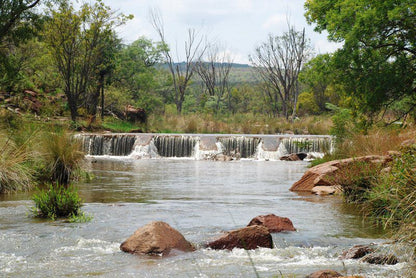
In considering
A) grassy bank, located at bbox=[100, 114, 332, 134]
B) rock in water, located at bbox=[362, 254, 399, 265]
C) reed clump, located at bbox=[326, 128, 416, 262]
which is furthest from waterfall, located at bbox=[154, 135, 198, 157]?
rock in water, located at bbox=[362, 254, 399, 265]

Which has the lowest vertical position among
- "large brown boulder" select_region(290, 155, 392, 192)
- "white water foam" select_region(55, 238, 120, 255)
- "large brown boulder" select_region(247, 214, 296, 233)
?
"white water foam" select_region(55, 238, 120, 255)

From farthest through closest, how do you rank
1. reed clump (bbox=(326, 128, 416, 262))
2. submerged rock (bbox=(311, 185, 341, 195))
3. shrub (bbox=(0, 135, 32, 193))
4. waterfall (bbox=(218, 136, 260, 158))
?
waterfall (bbox=(218, 136, 260, 158)), submerged rock (bbox=(311, 185, 341, 195)), shrub (bbox=(0, 135, 32, 193)), reed clump (bbox=(326, 128, 416, 262))

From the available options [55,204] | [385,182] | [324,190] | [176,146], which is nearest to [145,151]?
[176,146]

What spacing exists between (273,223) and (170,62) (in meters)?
40.7

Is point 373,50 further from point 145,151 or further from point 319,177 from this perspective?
point 145,151

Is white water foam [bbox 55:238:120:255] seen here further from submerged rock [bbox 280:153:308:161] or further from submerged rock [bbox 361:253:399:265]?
submerged rock [bbox 280:153:308:161]

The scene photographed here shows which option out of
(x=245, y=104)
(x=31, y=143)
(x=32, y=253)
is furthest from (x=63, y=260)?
(x=245, y=104)

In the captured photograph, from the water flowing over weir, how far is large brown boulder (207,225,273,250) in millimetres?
16741

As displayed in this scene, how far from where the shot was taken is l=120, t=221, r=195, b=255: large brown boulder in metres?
5.54

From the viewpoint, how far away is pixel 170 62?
4638cm

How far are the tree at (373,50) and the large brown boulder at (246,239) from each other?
858 cm

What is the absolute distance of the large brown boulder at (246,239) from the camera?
5805 millimetres

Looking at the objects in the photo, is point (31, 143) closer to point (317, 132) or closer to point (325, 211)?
point (325, 211)

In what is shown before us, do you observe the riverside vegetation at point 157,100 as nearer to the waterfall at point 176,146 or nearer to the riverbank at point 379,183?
the riverbank at point 379,183
